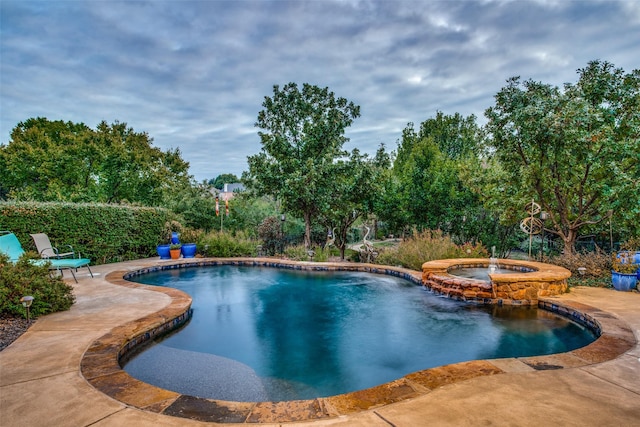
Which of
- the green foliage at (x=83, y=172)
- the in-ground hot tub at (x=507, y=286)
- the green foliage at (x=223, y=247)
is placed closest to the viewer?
the in-ground hot tub at (x=507, y=286)

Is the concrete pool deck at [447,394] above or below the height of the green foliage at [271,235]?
below

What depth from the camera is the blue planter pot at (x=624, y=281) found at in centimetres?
578

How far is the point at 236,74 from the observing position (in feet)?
34.3

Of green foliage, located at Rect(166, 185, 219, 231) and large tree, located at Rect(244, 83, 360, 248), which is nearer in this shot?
large tree, located at Rect(244, 83, 360, 248)

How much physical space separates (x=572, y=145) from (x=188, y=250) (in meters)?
10.6

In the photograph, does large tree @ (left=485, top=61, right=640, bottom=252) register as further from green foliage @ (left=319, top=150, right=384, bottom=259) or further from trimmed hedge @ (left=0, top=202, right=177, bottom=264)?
trimmed hedge @ (left=0, top=202, right=177, bottom=264)

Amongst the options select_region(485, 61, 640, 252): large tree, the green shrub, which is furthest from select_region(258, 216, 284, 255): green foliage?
the green shrub

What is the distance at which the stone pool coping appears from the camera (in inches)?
87.1

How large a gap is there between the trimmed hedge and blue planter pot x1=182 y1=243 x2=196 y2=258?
0.97 metres

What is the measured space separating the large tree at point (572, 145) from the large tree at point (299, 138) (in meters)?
4.77

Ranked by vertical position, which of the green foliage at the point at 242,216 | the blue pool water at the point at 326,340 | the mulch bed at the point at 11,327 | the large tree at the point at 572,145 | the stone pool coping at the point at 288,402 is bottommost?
the blue pool water at the point at 326,340

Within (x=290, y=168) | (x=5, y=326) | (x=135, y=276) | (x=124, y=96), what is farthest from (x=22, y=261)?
(x=124, y=96)

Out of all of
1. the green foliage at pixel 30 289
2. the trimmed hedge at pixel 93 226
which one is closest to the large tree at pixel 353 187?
the trimmed hedge at pixel 93 226

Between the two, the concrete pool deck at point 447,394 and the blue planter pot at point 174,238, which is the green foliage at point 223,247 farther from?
the concrete pool deck at point 447,394
